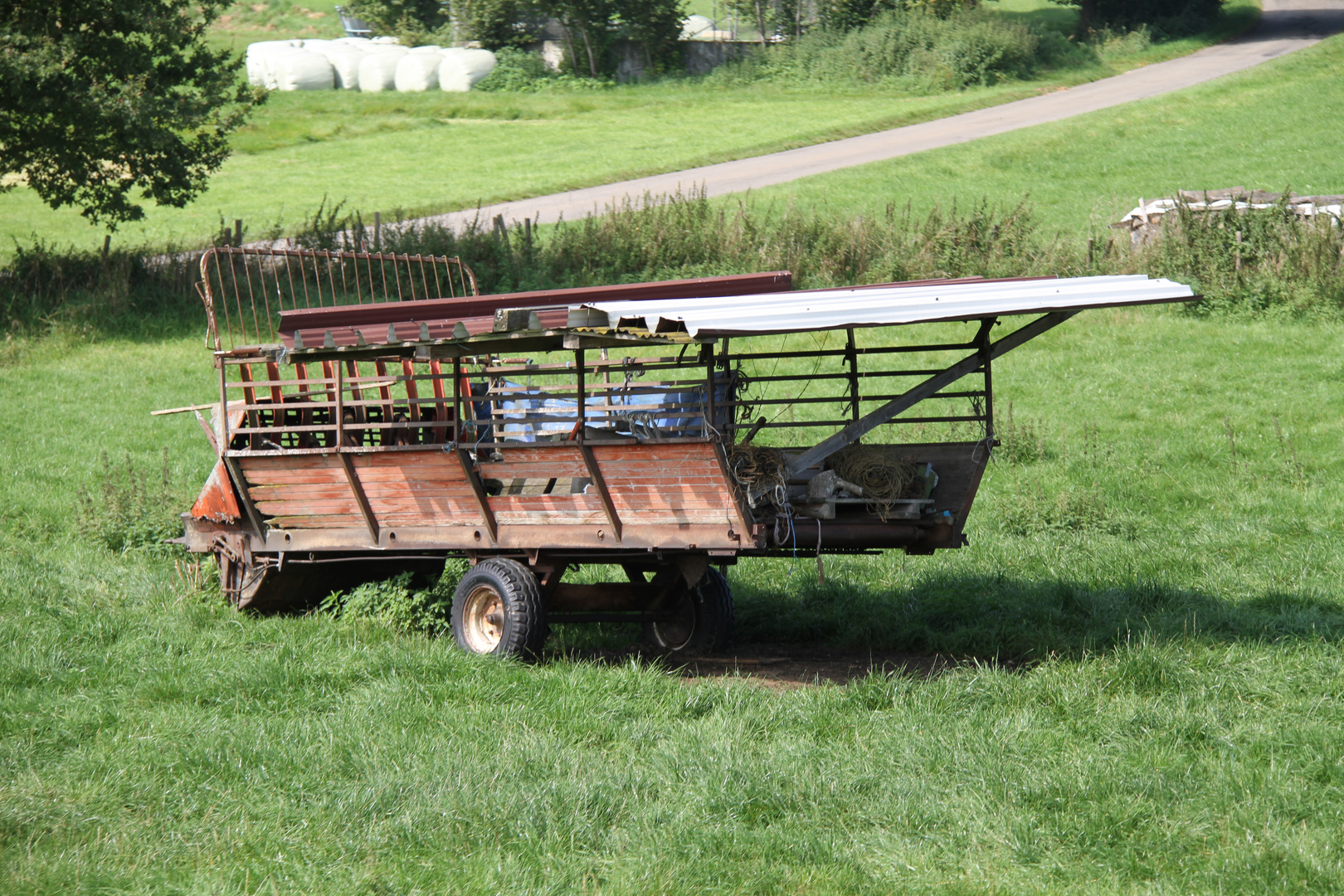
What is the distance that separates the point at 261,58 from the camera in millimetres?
48781

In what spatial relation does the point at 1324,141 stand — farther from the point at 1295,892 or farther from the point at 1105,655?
the point at 1295,892

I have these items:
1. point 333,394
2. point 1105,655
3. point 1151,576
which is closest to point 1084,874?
point 1105,655

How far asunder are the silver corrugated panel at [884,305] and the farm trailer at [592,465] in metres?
0.02

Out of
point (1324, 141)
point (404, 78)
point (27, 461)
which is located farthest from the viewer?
point (404, 78)

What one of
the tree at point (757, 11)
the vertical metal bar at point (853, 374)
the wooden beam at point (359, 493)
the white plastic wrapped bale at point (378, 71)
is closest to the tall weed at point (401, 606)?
the wooden beam at point (359, 493)

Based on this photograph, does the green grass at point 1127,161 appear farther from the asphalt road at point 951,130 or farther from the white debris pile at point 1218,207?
the white debris pile at point 1218,207

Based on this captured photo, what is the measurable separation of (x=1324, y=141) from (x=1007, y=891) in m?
29.9

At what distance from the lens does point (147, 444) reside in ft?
49.8

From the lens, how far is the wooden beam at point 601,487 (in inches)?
307

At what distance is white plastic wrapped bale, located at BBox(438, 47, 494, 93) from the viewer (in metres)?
48.7

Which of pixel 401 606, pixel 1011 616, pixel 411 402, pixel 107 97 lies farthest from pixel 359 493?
pixel 107 97

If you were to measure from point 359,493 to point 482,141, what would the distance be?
32.1m

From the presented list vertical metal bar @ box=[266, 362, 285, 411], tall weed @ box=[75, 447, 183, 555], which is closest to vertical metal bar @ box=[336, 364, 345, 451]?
vertical metal bar @ box=[266, 362, 285, 411]

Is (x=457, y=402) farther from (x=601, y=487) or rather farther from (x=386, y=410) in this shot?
(x=386, y=410)
